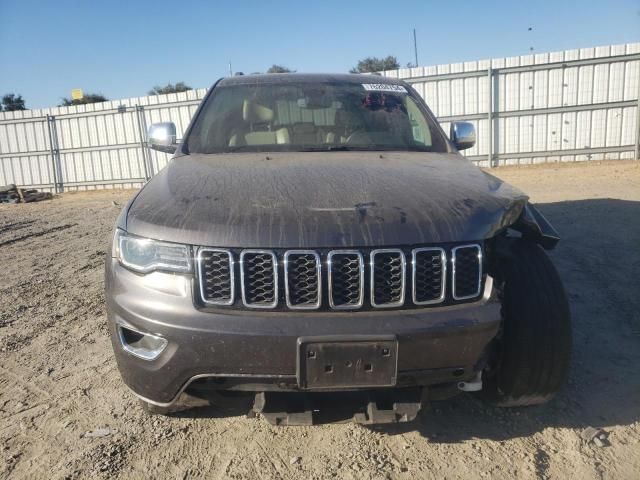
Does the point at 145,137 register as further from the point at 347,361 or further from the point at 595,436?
the point at 595,436

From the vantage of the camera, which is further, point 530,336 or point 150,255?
point 530,336

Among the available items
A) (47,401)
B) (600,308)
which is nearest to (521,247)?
(600,308)

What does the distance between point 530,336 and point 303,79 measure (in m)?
2.46

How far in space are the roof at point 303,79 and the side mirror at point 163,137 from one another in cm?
52

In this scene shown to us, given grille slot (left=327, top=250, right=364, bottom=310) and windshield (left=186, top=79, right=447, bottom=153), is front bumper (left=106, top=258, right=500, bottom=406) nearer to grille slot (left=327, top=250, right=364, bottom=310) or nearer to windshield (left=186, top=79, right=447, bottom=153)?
grille slot (left=327, top=250, right=364, bottom=310)

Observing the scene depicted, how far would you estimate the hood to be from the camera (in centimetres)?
188

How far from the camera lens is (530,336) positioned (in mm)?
2123

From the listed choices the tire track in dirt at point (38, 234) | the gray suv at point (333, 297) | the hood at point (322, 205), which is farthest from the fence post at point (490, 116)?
the gray suv at point (333, 297)

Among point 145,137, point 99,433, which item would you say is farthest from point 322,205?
point 145,137

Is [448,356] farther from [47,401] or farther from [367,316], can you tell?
[47,401]

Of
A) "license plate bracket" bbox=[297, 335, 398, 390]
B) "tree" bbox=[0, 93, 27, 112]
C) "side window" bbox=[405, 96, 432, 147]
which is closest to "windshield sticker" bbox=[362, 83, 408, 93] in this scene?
"side window" bbox=[405, 96, 432, 147]

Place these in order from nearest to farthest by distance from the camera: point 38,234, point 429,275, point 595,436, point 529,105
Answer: point 429,275 < point 595,436 < point 38,234 < point 529,105

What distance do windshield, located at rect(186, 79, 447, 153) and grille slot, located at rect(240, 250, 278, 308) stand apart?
1.35 m

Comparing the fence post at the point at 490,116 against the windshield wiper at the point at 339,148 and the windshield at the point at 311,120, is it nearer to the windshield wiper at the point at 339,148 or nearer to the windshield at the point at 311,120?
the windshield at the point at 311,120
